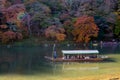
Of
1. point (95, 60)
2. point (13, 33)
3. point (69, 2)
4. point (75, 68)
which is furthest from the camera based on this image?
point (69, 2)

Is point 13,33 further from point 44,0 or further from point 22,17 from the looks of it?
point 44,0

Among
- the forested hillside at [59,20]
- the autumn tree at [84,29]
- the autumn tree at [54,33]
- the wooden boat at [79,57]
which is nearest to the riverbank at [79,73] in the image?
the wooden boat at [79,57]

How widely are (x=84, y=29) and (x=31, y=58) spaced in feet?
45.8

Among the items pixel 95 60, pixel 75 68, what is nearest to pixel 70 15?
pixel 95 60

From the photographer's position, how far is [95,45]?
169 ft

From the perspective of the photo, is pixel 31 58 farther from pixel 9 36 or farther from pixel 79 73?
pixel 79 73

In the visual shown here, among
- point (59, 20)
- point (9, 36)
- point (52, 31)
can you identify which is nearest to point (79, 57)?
point (52, 31)

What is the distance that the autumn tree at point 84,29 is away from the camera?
2042 inches

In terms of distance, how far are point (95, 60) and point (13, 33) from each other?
14497mm

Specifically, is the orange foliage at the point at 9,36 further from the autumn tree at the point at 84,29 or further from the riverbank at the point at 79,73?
the riverbank at the point at 79,73

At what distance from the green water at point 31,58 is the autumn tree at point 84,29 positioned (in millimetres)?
2107

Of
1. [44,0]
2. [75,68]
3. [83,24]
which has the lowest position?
[75,68]

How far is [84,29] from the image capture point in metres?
51.9

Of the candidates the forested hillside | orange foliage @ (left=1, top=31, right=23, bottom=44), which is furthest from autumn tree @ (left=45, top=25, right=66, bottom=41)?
orange foliage @ (left=1, top=31, right=23, bottom=44)
